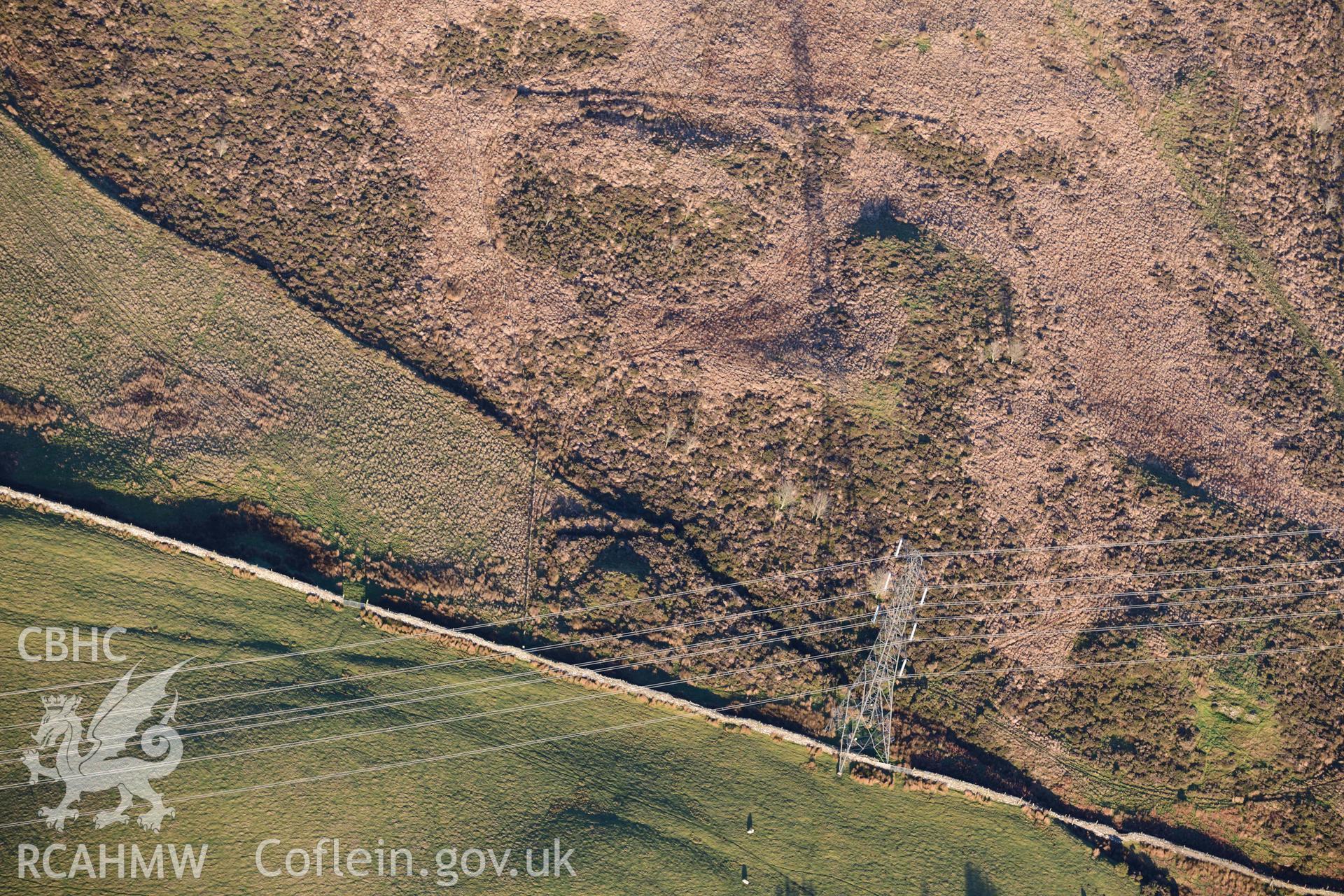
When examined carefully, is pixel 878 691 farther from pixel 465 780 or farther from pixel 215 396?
pixel 215 396

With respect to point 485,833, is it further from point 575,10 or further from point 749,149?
point 575,10

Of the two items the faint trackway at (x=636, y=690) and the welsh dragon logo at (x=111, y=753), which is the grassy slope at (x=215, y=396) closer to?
the faint trackway at (x=636, y=690)

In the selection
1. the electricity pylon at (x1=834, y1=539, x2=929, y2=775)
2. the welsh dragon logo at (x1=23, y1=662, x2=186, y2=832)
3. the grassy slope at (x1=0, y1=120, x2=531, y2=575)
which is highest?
the grassy slope at (x1=0, y1=120, x2=531, y2=575)

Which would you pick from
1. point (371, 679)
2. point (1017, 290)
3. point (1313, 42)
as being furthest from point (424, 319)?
point (1313, 42)

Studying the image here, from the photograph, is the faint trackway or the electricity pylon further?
the electricity pylon

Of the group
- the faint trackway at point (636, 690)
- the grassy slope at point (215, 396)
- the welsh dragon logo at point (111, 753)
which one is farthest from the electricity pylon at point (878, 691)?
the welsh dragon logo at point (111, 753)

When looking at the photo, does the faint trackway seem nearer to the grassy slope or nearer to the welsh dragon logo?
the grassy slope

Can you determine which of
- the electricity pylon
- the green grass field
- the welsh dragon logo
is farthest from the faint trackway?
the welsh dragon logo
